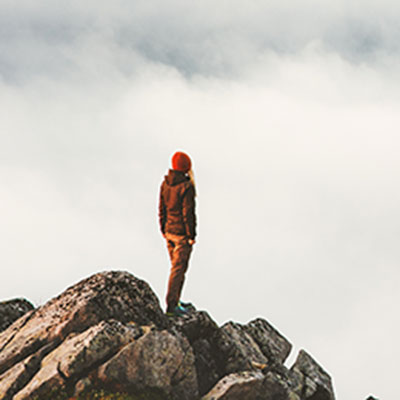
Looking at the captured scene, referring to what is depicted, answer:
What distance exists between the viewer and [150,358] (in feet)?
46.4

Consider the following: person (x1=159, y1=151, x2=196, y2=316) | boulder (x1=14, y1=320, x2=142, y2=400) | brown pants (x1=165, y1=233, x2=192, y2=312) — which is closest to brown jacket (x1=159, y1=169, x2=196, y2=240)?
person (x1=159, y1=151, x2=196, y2=316)

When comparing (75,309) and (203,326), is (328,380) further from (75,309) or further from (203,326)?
(75,309)

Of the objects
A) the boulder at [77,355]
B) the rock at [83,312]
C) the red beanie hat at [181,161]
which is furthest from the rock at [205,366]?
the red beanie hat at [181,161]

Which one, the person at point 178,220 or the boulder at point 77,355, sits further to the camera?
the person at point 178,220

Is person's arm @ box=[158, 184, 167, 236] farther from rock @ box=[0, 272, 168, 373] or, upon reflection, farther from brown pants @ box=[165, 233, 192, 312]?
rock @ box=[0, 272, 168, 373]

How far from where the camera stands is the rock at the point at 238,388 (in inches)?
570

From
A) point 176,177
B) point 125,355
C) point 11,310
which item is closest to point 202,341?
point 125,355

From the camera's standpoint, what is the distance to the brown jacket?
60.2 feet

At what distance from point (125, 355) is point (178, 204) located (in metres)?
6.28

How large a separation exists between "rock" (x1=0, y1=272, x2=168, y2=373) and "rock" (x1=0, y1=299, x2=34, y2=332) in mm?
2398

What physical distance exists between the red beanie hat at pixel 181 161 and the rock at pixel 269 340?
7350 mm

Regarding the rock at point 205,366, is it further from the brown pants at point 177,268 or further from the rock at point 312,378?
the rock at point 312,378

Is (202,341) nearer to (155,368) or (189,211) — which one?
(155,368)

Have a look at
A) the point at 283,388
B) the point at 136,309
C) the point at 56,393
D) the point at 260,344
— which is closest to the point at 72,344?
the point at 56,393
